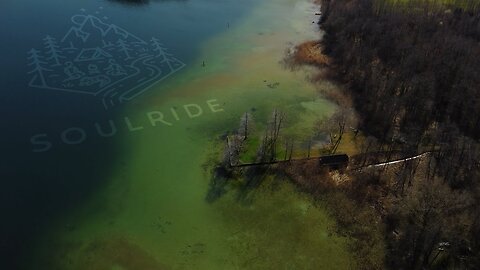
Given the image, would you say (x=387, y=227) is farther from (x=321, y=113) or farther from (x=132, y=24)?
(x=132, y=24)

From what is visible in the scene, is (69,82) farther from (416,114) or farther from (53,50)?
(416,114)

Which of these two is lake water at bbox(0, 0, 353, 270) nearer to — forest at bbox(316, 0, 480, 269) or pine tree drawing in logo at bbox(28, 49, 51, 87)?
pine tree drawing in logo at bbox(28, 49, 51, 87)

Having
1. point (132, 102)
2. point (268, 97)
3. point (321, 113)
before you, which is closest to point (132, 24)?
point (132, 102)

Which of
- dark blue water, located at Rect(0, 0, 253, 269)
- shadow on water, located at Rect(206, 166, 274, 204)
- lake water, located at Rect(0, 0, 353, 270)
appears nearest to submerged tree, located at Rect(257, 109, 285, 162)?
shadow on water, located at Rect(206, 166, 274, 204)

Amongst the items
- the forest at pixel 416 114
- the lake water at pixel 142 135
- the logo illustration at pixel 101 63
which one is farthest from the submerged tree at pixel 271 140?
the logo illustration at pixel 101 63

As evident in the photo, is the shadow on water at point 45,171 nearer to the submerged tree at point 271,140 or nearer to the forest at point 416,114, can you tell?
the submerged tree at point 271,140

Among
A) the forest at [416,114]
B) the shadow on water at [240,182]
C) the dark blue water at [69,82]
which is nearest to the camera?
the forest at [416,114]
